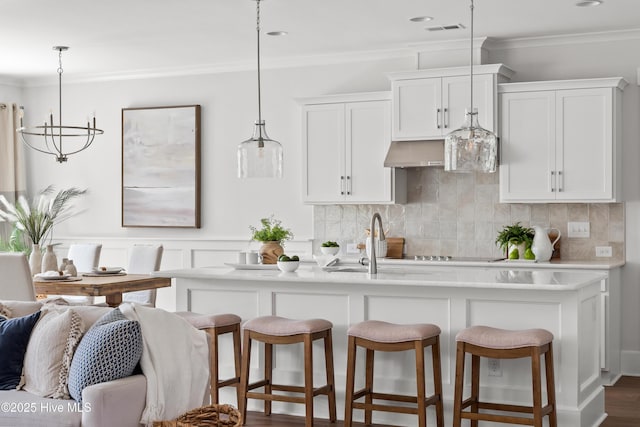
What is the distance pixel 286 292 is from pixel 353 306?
0.45 m

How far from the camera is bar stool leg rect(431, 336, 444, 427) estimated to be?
15.5 ft

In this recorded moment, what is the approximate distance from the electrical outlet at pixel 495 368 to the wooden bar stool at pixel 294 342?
893 mm

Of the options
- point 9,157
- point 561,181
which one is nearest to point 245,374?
point 561,181

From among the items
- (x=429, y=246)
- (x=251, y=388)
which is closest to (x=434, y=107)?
(x=429, y=246)

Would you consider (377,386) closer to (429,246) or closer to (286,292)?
(286,292)

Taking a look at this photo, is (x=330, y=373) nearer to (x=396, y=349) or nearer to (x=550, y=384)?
(x=396, y=349)

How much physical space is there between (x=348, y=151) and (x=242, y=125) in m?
1.27

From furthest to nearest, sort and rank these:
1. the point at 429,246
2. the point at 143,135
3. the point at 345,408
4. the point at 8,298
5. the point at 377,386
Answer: the point at 143,135, the point at 429,246, the point at 8,298, the point at 377,386, the point at 345,408

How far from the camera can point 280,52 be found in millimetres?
7605

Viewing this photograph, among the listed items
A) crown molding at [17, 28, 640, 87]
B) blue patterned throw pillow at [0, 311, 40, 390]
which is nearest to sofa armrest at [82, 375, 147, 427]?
blue patterned throw pillow at [0, 311, 40, 390]

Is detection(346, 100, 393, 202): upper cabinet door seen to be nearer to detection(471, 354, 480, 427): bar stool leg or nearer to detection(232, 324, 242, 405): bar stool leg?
detection(232, 324, 242, 405): bar stool leg

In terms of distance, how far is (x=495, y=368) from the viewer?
4863 millimetres

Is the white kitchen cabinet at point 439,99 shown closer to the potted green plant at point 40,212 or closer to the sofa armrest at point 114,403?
the potted green plant at point 40,212

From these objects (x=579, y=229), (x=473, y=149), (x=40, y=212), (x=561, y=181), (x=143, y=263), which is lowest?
(x=143, y=263)
